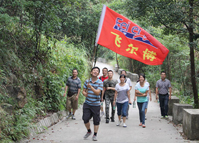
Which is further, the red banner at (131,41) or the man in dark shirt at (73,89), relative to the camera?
the man in dark shirt at (73,89)

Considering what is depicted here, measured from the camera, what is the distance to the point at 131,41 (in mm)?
9484

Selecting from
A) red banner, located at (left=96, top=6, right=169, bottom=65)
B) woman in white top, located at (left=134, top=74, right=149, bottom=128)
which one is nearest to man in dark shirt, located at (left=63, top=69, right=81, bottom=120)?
red banner, located at (left=96, top=6, right=169, bottom=65)

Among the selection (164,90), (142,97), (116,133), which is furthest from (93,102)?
(164,90)

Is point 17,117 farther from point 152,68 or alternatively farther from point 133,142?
point 152,68

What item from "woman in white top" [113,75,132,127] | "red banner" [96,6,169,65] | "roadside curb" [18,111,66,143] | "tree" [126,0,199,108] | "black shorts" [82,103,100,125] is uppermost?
"tree" [126,0,199,108]

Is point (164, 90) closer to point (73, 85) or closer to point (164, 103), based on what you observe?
point (164, 103)

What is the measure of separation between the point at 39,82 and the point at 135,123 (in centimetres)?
389

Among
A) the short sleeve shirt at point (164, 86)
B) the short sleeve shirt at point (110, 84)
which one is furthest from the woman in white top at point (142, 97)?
the short sleeve shirt at point (164, 86)

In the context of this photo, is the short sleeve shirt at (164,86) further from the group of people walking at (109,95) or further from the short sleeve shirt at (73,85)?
the short sleeve shirt at (73,85)

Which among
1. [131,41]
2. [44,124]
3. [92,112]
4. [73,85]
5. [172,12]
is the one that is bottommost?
[44,124]

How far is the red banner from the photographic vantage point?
9.33 metres

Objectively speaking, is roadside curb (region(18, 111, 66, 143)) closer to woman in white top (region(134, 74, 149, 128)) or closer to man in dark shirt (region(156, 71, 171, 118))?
woman in white top (region(134, 74, 149, 128))

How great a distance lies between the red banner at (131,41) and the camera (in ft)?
30.6

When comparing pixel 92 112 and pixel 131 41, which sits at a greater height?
pixel 131 41
